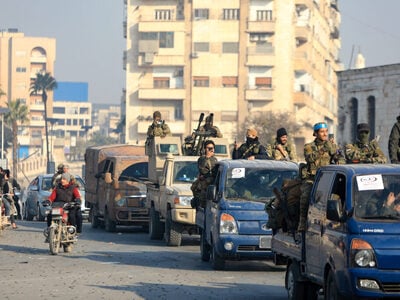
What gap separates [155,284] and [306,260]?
160 inches

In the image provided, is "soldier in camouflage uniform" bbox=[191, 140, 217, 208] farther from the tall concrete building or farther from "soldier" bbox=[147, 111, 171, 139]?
the tall concrete building

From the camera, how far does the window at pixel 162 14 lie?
4889 inches

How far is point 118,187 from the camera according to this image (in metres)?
31.2

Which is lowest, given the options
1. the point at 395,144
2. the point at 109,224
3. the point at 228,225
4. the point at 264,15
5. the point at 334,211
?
the point at 109,224

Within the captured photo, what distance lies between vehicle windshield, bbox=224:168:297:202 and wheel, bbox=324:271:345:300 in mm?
7379

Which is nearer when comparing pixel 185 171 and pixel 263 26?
pixel 185 171

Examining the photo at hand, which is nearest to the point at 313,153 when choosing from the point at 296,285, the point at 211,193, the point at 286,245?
the point at 286,245

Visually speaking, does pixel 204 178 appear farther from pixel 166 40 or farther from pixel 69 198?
pixel 166 40

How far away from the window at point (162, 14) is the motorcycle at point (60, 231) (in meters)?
101

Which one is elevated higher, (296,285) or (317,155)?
(317,155)

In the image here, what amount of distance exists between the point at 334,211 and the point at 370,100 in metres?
57.9

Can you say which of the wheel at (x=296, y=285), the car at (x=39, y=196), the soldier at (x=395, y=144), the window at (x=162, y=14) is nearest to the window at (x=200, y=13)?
the window at (x=162, y=14)

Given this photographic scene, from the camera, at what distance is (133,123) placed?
126m

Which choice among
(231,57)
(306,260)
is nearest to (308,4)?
(231,57)
